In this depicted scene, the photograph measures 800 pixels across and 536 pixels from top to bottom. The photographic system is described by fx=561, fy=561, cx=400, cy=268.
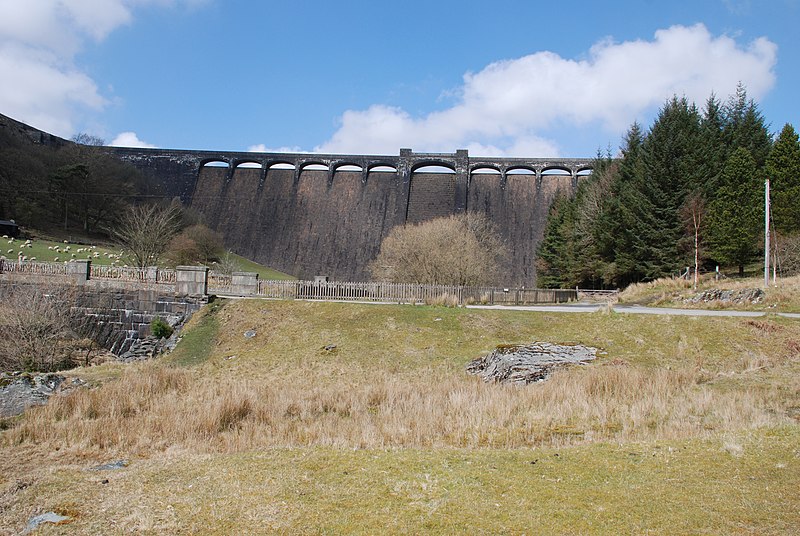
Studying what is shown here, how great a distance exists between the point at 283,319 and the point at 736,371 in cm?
1551

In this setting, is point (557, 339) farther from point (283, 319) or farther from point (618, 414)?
point (283, 319)

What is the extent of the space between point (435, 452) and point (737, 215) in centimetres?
3024

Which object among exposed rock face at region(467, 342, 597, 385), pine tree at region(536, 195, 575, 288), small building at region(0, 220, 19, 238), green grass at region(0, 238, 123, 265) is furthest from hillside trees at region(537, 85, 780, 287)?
small building at region(0, 220, 19, 238)

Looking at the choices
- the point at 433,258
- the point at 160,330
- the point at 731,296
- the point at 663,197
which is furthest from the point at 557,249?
the point at 160,330

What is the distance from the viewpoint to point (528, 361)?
13.9m

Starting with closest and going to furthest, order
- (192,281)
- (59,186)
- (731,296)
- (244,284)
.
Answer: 1. (731,296)
2. (192,281)
3. (244,284)
4. (59,186)

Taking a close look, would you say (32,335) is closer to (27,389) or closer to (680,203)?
(27,389)

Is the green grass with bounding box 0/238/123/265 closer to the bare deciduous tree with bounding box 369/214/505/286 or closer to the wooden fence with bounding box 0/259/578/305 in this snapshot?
the wooden fence with bounding box 0/259/578/305

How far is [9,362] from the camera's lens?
63.0ft

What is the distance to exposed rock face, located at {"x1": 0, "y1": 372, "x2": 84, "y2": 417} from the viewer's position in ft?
37.0

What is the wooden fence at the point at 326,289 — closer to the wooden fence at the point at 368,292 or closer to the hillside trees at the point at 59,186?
the wooden fence at the point at 368,292

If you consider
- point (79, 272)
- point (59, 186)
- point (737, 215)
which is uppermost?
point (59, 186)

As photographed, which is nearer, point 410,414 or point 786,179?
point 410,414

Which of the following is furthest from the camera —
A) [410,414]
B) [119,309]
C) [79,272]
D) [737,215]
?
[737,215]
